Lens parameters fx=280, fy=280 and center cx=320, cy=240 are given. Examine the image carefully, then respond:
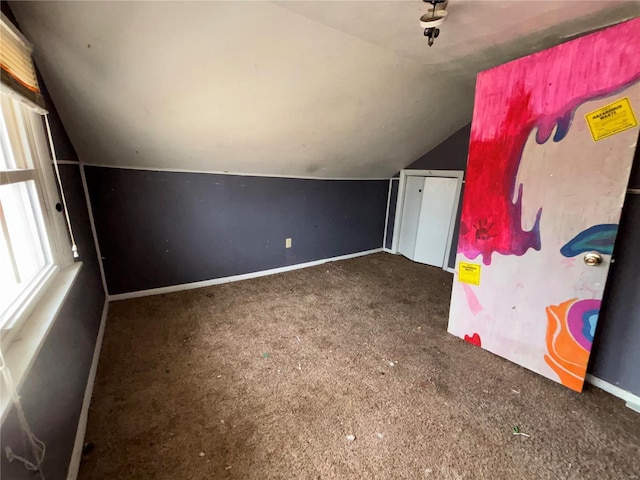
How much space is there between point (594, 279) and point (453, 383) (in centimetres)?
100

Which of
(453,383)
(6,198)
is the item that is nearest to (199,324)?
(6,198)

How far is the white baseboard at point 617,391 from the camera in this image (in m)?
1.62

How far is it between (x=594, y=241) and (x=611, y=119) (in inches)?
24.9

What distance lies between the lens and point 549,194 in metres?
1.67

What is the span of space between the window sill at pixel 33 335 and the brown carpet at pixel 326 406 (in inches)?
26.0

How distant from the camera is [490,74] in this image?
1826mm

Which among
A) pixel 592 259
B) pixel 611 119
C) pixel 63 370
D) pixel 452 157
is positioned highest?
pixel 611 119

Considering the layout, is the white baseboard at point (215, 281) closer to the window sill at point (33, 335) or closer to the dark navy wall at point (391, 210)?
the dark navy wall at point (391, 210)

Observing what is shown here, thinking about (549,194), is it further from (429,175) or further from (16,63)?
(16,63)

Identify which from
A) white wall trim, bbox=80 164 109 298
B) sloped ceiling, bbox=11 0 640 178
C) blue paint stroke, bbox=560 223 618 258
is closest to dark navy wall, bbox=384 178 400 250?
sloped ceiling, bbox=11 0 640 178

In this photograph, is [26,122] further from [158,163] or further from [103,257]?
[103,257]

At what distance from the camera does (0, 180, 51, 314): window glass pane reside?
3.76ft

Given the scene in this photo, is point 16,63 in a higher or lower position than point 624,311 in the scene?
higher

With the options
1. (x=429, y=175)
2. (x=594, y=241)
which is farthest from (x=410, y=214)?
(x=594, y=241)
